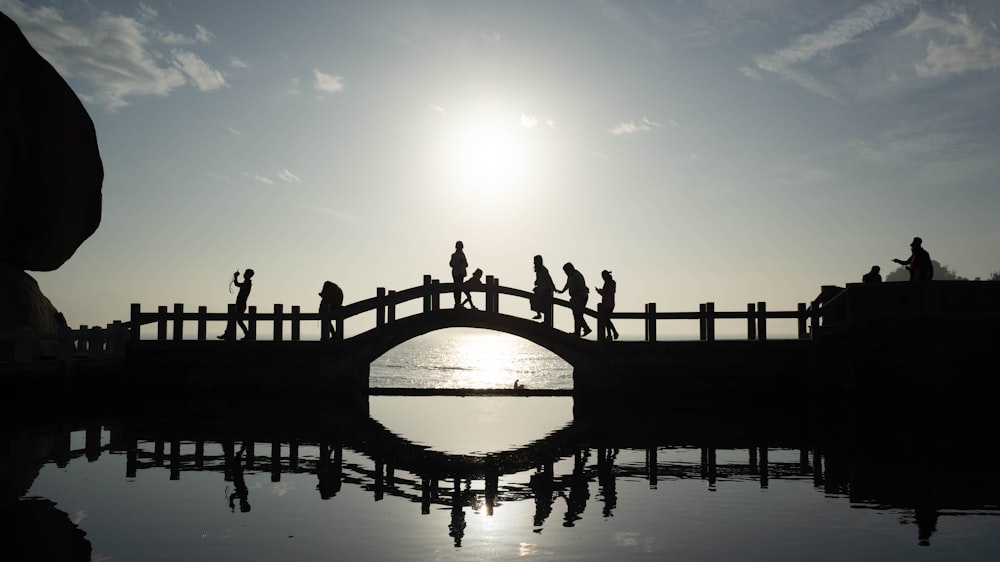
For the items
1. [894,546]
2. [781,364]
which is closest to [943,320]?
[781,364]

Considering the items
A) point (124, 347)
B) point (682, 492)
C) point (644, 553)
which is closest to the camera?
point (644, 553)

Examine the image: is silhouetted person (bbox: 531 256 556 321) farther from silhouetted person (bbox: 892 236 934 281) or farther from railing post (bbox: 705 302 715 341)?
silhouetted person (bbox: 892 236 934 281)

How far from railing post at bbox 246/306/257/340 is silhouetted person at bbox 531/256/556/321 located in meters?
6.56

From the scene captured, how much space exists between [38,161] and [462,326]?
11.8 metres

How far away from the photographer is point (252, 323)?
837 inches

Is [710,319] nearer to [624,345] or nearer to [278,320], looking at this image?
[624,345]

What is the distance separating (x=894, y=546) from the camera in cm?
658

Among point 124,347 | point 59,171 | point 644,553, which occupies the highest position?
point 59,171

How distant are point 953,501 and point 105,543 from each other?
7.21 m


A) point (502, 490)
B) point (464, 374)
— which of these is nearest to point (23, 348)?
point (502, 490)

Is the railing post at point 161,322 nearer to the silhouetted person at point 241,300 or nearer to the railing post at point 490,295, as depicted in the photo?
the silhouetted person at point 241,300

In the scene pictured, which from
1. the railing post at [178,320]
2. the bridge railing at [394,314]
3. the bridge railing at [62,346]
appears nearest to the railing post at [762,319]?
the bridge railing at [394,314]

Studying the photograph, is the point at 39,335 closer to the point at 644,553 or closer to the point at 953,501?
the point at 644,553

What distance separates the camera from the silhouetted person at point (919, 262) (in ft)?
59.7
